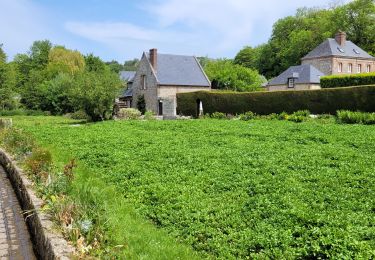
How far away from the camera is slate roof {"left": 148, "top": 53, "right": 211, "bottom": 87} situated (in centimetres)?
4244

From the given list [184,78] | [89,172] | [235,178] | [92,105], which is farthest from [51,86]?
[235,178]

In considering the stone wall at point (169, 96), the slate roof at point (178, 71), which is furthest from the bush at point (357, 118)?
the slate roof at point (178, 71)

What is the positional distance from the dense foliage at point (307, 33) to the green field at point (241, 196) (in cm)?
5665

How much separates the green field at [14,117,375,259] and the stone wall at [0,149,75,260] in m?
0.75

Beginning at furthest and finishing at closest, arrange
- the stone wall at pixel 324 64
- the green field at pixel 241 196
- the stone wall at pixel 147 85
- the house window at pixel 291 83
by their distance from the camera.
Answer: the stone wall at pixel 324 64, the house window at pixel 291 83, the stone wall at pixel 147 85, the green field at pixel 241 196

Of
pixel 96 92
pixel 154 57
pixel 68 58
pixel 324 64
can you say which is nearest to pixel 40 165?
pixel 96 92

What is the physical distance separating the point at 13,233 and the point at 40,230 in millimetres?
1356

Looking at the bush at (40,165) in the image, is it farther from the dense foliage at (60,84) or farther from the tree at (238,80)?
the tree at (238,80)

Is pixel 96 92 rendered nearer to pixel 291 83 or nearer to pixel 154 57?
pixel 154 57

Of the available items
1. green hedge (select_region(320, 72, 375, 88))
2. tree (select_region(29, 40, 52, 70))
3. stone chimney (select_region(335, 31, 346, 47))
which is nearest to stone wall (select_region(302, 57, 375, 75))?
stone chimney (select_region(335, 31, 346, 47))

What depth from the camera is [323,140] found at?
1190 cm

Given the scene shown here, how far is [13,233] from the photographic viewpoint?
20.5ft

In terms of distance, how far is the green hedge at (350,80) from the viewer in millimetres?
27708

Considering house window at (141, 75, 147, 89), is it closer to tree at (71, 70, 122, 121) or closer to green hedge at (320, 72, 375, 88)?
tree at (71, 70, 122, 121)
